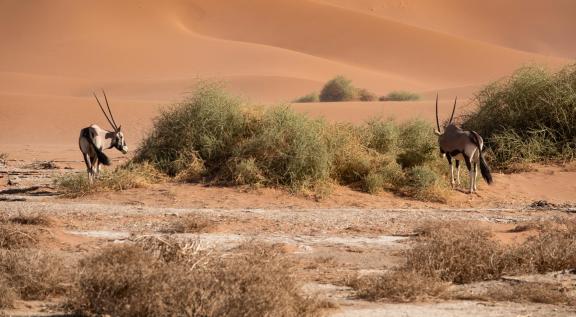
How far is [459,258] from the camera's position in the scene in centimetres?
803

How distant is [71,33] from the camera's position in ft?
242

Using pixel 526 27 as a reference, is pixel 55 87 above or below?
below

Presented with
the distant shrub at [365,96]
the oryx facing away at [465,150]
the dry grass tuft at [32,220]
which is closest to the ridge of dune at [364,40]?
the distant shrub at [365,96]

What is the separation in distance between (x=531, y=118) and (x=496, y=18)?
81.0 m

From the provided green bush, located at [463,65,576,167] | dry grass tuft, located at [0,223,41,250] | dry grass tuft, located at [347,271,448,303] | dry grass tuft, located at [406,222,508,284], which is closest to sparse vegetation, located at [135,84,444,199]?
green bush, located at [463,65,576,167]

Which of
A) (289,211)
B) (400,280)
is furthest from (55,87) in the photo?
(400,280)

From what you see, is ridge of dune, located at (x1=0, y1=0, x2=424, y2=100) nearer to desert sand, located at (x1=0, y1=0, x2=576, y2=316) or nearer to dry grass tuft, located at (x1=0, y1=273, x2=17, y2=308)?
desert sand, located at (x1=0, y1=0, x2=576, y2=316)

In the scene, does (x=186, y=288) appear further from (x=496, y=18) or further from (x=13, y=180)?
(x=496, y=18)

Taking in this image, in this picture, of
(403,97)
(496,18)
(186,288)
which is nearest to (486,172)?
(186,288)

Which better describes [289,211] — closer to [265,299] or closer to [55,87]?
[265,299]

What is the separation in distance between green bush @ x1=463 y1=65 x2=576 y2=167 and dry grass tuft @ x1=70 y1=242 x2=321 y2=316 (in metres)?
11.9

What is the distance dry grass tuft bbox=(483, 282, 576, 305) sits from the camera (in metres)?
7.32

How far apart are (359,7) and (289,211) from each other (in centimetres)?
8862

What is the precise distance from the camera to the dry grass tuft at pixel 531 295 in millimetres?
7320
